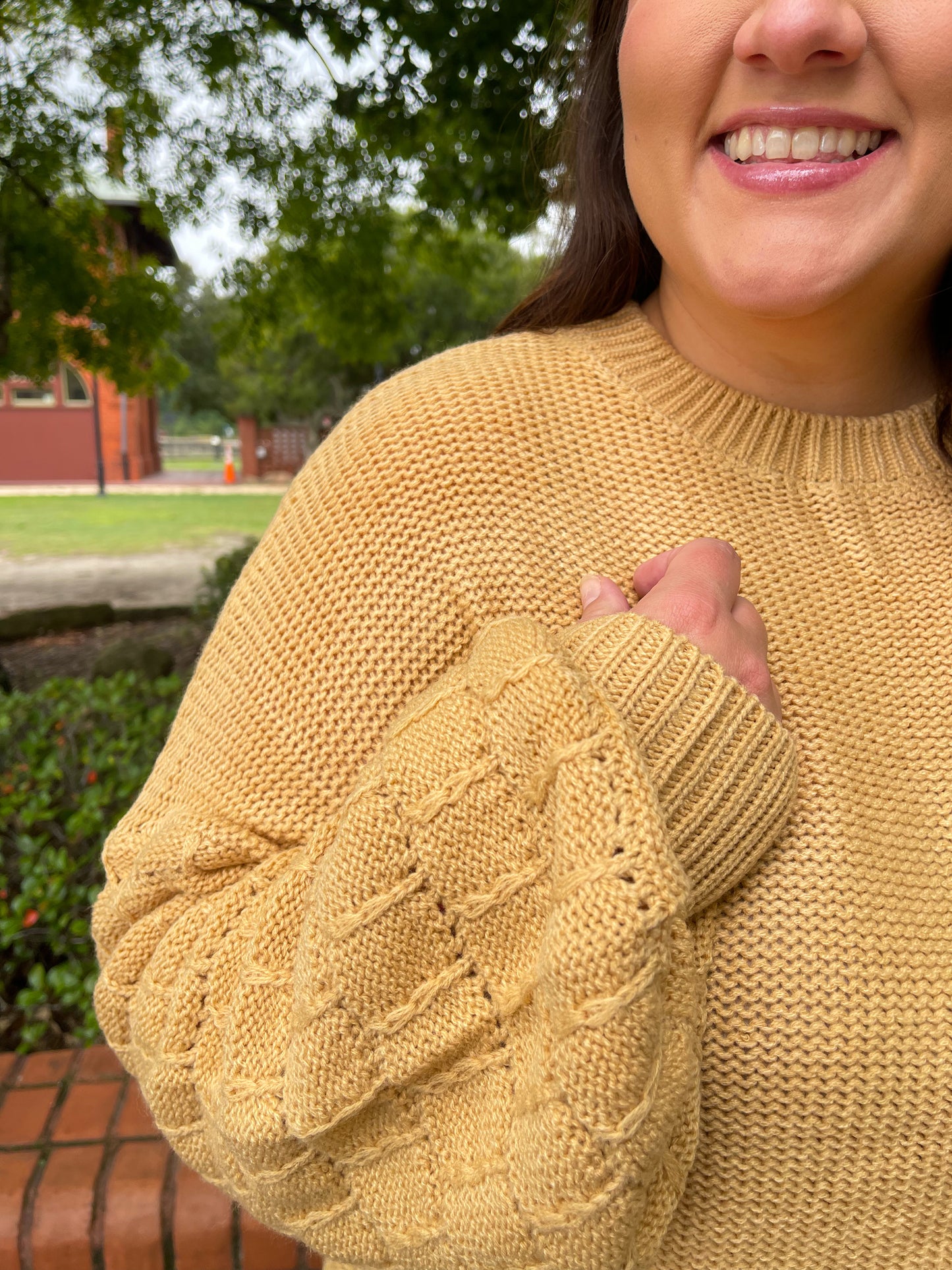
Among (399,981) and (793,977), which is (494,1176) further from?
(793,977)

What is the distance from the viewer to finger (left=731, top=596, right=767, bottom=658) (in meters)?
1.07

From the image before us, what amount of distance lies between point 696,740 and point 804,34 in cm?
74

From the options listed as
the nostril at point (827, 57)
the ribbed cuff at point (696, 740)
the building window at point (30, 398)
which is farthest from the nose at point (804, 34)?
the building window at point (30, 398)

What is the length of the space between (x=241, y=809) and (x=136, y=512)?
19462mm

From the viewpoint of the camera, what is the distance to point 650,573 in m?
1.14

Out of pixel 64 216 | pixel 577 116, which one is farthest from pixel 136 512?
pixel 577 116

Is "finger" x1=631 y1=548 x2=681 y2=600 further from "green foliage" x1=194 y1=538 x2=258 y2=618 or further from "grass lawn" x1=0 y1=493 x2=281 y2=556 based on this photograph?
"grass lawn" x1=0 y1=493 x2=281 y2=556

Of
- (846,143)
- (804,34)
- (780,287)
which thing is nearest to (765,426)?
(780,287)

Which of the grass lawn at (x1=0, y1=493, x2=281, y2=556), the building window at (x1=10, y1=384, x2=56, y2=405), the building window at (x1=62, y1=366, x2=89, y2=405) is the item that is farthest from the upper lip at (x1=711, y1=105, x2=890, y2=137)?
the building window at (x1=10, y1=384, x2=56, y2=405)

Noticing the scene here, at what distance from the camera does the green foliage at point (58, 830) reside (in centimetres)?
284

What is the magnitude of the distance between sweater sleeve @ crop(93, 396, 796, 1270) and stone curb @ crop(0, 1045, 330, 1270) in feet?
3.67

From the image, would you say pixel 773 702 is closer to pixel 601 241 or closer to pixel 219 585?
pixel 601 241

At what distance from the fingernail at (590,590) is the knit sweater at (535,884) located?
0.06 ft

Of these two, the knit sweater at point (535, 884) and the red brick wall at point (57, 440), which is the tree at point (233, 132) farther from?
the red brick wall at point (57, 440)
